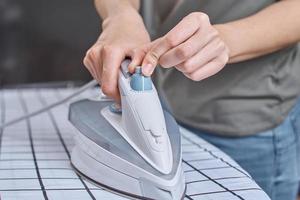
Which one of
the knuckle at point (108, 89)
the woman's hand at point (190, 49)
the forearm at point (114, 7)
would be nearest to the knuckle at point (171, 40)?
the woman's hand at point (190, 49)

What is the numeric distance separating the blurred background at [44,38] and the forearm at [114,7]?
1079 mm

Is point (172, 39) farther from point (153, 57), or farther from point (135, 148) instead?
point (135, 148)

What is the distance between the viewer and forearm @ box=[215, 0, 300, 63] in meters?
0.80

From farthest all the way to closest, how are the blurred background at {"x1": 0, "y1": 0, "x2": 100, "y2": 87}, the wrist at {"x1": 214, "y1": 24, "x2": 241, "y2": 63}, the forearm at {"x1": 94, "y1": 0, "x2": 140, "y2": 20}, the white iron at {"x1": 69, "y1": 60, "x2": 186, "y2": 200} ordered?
the blurred background at {"x1": 0, "y1": 0, "x2": 100, "y2": 87} < the forearm at {"x1": 94, "y1": 0, "x2": 140, "y2": 20} < the wrist at {"x1": 214, "y1": 24, "x2": 241, "y2": 63} < the white iron at {"x1": 69, "y1": 60, "x2": 186, "y2": 200}

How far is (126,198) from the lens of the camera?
668mm

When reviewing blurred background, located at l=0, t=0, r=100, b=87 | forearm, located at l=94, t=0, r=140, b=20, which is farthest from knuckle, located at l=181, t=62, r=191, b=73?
blurred background, located at l=0, t=0, r=100, b=87

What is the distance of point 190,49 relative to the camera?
27.0 inches

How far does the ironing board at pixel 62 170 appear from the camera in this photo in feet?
2.22

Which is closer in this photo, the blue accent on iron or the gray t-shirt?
the blue accent on iron

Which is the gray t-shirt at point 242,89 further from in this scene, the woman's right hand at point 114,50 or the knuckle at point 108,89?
the knuckle at point 108,89

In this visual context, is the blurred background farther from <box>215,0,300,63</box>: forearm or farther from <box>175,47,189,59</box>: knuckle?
<box>175,47,189,59</box>: knuckle

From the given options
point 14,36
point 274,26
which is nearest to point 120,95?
point 274,26

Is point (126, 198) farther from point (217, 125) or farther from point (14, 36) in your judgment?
point (14, 36)

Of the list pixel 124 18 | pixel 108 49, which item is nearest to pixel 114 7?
pixel 124 18
